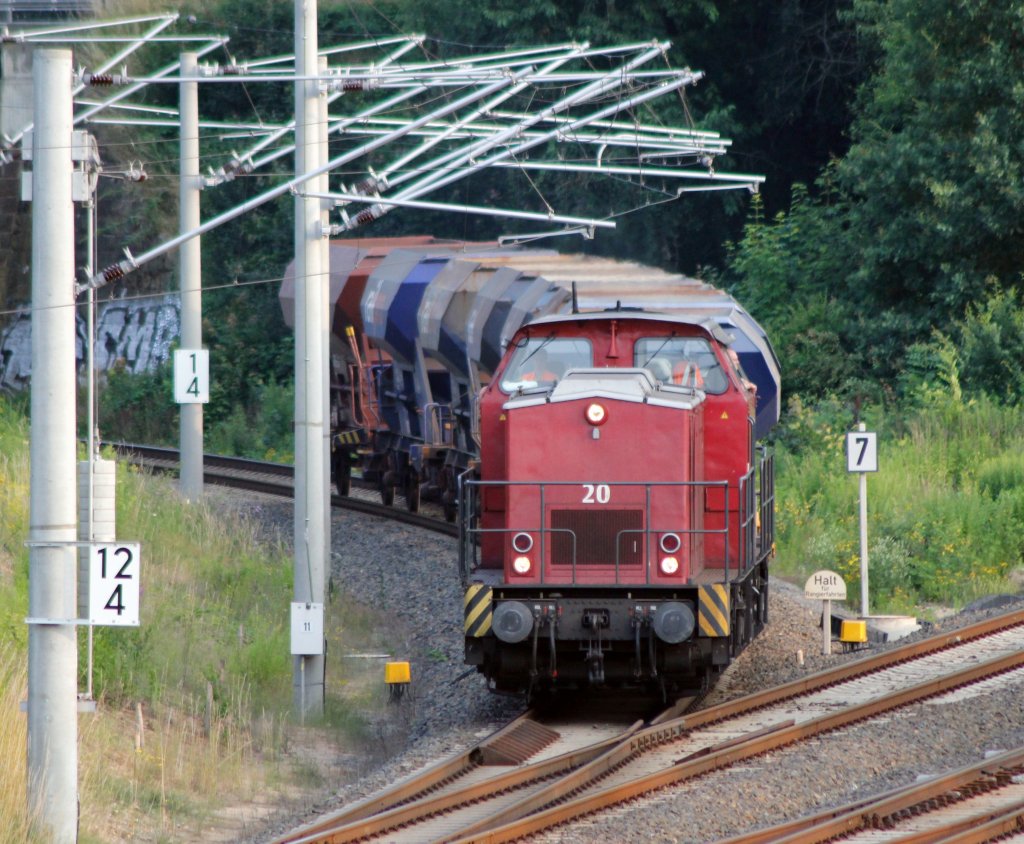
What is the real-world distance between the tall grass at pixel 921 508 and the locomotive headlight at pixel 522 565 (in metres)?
7.18

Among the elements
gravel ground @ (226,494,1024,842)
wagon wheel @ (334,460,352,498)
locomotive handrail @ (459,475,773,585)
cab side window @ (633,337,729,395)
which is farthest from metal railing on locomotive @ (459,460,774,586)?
wagon wheel @ (334,460,352,498)

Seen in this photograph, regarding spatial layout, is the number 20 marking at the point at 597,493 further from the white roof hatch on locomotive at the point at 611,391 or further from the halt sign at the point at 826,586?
the halt sign at the point at 826,586

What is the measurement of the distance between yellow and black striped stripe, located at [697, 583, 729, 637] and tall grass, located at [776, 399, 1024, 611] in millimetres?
6800

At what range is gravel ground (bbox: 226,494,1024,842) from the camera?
8.23m

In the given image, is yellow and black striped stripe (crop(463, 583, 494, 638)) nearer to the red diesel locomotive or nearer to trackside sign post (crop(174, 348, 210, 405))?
the red diesel locomotive

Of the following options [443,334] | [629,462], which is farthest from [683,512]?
[443,334]

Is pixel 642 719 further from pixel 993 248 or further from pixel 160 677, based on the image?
pixel 993 248

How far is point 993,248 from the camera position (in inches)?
1063

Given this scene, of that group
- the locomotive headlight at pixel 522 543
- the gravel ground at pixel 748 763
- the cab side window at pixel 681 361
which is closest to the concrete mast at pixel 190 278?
the gravel ground at pixel 748 763

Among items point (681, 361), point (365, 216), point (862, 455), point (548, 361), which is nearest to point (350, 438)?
point (862, 455)

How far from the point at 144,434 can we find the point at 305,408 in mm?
23475

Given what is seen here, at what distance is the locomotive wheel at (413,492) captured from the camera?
22.2 metres

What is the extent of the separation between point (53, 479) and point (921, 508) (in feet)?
43.1

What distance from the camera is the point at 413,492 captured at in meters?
22.3
